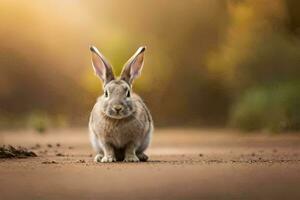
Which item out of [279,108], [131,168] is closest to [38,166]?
[131,168]

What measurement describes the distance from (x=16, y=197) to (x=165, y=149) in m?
5.08

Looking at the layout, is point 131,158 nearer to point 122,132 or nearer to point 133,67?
point 122,132

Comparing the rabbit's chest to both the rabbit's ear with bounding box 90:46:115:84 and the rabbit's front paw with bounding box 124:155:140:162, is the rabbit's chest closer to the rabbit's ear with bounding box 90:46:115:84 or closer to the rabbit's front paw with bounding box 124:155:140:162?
the rabbit's front paw with bounding box 124:155:140:162

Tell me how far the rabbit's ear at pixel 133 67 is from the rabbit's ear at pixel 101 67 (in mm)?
149

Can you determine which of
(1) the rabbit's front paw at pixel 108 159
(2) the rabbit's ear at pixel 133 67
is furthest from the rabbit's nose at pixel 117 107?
(1) the rabbit's front paw at pixel 108 159

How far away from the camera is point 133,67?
8641 mm

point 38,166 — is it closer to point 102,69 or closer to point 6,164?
point 6,164

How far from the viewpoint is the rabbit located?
829cm

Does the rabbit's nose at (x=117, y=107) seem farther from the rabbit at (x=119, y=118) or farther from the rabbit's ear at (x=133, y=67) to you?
the rabbit's ear at (x=133, y=67)

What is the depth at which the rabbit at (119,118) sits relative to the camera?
326 inches

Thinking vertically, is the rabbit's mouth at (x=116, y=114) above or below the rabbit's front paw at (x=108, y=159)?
above

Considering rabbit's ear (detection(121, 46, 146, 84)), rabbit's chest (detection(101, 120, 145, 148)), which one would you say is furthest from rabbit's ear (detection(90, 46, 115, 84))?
rabbit's chest (detection(101, 120, 145, 148))

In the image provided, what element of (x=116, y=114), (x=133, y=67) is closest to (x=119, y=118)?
(x=116, y=114)

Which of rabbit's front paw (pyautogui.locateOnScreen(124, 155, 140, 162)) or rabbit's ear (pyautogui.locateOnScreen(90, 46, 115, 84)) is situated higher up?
rabbit's ear (pyautogui.locateOnScreen(90, 46, 115, 84))
